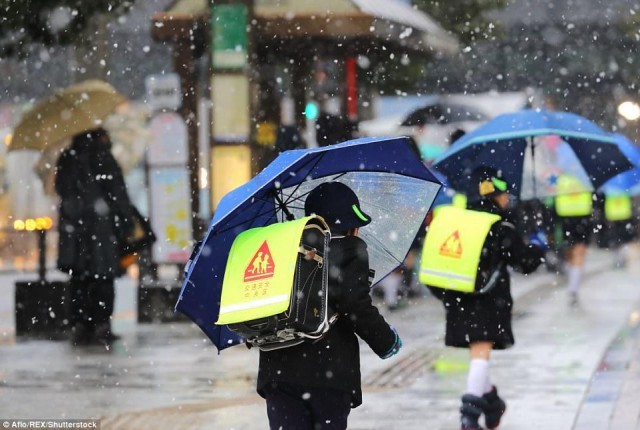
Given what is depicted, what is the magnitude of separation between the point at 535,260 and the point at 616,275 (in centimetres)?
1691

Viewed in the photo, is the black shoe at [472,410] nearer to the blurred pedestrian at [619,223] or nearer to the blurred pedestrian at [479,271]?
the blurred pedestrian at [479,271]

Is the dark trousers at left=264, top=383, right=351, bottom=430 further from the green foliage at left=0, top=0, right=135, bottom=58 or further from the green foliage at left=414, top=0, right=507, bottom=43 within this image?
the green foliage at left=414, top=0, right=507, bottom=43

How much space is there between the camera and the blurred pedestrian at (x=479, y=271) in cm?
882

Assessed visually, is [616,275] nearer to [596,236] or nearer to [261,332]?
[596,236]

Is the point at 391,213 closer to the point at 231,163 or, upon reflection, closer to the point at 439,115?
the point at 231,163

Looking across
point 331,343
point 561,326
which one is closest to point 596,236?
point 561,326

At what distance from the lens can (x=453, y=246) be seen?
883cm

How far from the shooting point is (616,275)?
2542cm

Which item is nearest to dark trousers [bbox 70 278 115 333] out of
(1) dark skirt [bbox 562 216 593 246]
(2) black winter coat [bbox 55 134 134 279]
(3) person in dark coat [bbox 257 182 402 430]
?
(2) black winter coat [bbox 55 134 134 279]

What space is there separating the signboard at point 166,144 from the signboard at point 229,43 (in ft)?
4.09

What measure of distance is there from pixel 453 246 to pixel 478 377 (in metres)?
0.78

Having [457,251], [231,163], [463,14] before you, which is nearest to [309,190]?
[457,251]

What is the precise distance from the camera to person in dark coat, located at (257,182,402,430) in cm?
588

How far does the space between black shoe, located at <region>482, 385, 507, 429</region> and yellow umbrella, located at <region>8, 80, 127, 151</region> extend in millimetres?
6524
